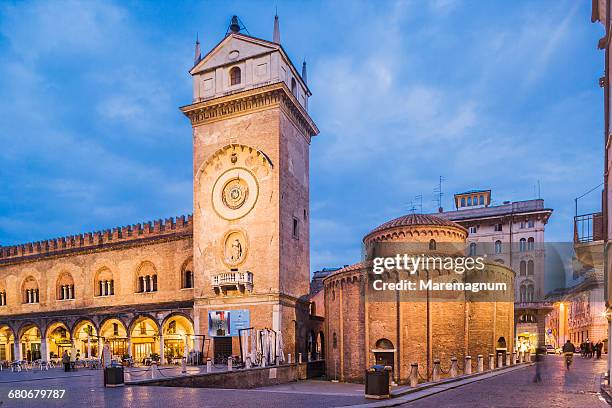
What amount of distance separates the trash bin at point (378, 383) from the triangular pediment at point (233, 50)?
26667 mm

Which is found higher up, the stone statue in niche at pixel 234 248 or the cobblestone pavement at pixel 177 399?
the stone statue in niche at pixel 234 248

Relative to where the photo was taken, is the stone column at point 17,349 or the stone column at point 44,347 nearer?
the stone column at point 44,347

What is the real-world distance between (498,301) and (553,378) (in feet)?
39.0

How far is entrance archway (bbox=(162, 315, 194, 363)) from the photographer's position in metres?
37.4

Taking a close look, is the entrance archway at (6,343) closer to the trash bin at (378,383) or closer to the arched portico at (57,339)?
the arched portico at (57,339)

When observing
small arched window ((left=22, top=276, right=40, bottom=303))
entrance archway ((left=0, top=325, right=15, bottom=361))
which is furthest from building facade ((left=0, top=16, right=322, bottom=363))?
entrance archway ((left=0, top=325, right=15, bottom=361))

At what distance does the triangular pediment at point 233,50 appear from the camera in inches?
1407

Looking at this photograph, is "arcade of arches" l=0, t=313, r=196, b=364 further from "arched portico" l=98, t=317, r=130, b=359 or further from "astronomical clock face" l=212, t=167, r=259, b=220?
"astronomical clock face" l=212, t=167, r=259, b=220

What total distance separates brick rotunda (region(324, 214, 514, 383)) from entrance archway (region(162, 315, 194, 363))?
1166 cm

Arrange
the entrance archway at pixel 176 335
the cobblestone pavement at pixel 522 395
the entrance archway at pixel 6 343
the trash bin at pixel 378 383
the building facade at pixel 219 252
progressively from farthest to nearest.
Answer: the entrance archway at pixel 6 343 → the entrance archway at pixel 176 335 → the building facade at pixel 219 252 → the trash bin at pixel 378 383 → the cobblestone pavement at pixel 522 395

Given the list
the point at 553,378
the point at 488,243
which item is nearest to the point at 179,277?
the point at 553,378

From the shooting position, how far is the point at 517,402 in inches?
546

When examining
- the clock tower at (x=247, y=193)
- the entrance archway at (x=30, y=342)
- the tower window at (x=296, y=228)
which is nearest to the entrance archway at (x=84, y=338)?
the entrance archway at (x=30, y=342)

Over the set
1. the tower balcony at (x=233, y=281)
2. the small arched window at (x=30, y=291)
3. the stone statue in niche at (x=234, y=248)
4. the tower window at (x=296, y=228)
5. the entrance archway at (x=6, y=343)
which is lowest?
the entrance archway at (x=6, y=343)
